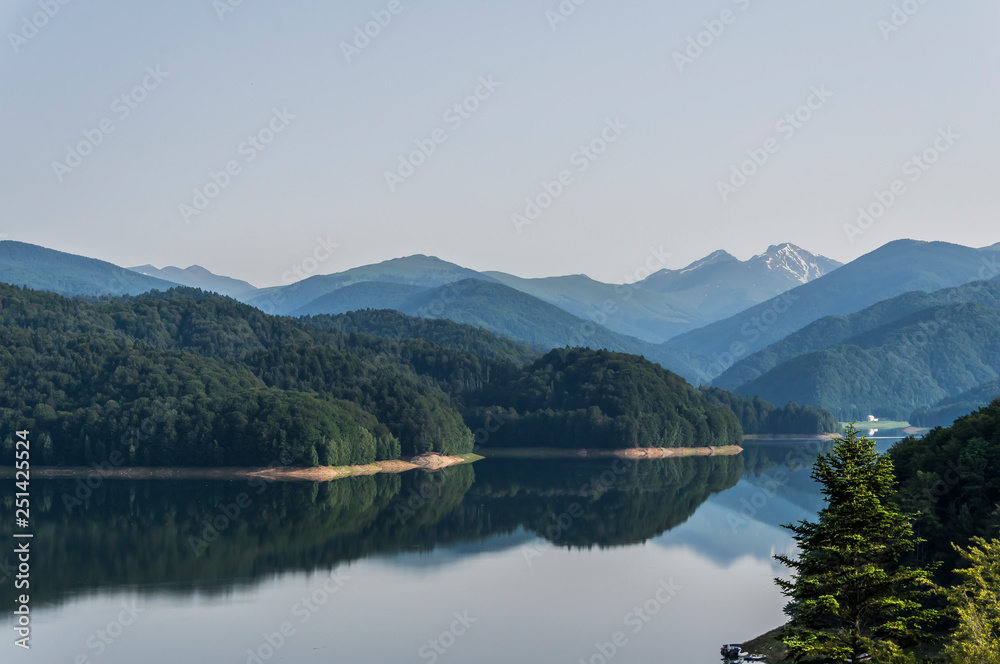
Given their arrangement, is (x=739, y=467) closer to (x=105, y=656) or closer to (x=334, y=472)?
(x=334, y=472)

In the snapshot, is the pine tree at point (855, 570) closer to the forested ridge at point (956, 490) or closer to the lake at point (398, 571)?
the forested ridge at point (956, 490)

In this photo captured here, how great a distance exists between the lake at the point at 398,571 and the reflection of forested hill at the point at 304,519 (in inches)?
14.2

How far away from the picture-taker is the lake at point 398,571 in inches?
2431

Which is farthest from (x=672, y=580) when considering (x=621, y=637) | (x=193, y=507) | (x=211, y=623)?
(x=193, y=507)

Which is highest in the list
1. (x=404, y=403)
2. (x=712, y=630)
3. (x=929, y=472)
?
(x=404, y=403)

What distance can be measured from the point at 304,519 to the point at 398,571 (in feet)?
99.9

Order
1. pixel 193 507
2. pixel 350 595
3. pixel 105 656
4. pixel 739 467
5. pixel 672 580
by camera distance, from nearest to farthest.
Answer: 1. pixel 105 656
2. pixel 350 595
3. pixel 672 580
4. pixel 193 507
5. pixel 739 467

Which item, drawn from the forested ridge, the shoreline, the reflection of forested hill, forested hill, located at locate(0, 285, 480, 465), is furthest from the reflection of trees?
the forested ridge

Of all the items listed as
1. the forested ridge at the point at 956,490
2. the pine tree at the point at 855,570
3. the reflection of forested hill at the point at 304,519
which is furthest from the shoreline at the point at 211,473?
the pine tree at the point at 855,570

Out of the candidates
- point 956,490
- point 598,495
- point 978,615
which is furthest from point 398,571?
point 598,495

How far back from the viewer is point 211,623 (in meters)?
65.8

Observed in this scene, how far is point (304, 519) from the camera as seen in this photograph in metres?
112

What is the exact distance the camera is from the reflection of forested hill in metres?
85.4

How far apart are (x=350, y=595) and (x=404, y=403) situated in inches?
4480
